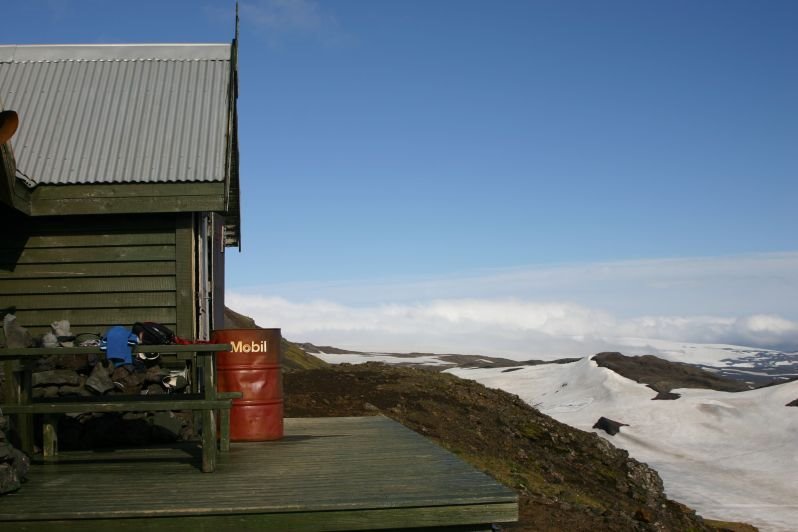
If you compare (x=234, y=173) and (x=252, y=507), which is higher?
(x=234, y=173)

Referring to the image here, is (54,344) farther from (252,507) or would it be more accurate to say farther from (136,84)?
(252,507)

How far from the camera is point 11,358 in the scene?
740 cm

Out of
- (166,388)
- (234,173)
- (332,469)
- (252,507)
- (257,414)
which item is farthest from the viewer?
(234,173)

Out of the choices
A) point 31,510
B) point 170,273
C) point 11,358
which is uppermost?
point 170,273

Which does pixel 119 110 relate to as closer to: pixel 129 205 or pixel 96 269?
pixel 129 205

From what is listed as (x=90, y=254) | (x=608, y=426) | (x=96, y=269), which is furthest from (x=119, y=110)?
(x=608, y=426)

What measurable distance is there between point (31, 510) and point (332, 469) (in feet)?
7.58

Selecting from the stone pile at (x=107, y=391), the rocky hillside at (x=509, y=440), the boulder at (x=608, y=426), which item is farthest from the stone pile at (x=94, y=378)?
the boulder at (x=608, y=426)

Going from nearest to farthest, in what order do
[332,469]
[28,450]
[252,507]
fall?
[252,507], [332,469], [28,450]

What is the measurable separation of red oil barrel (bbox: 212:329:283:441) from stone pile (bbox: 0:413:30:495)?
2.74 m

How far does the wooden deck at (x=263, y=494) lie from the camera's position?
5.63m

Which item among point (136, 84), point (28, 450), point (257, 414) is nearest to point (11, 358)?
point (28, 450)

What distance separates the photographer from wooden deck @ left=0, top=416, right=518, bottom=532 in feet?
18.5

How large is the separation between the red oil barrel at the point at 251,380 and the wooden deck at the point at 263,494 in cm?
117
